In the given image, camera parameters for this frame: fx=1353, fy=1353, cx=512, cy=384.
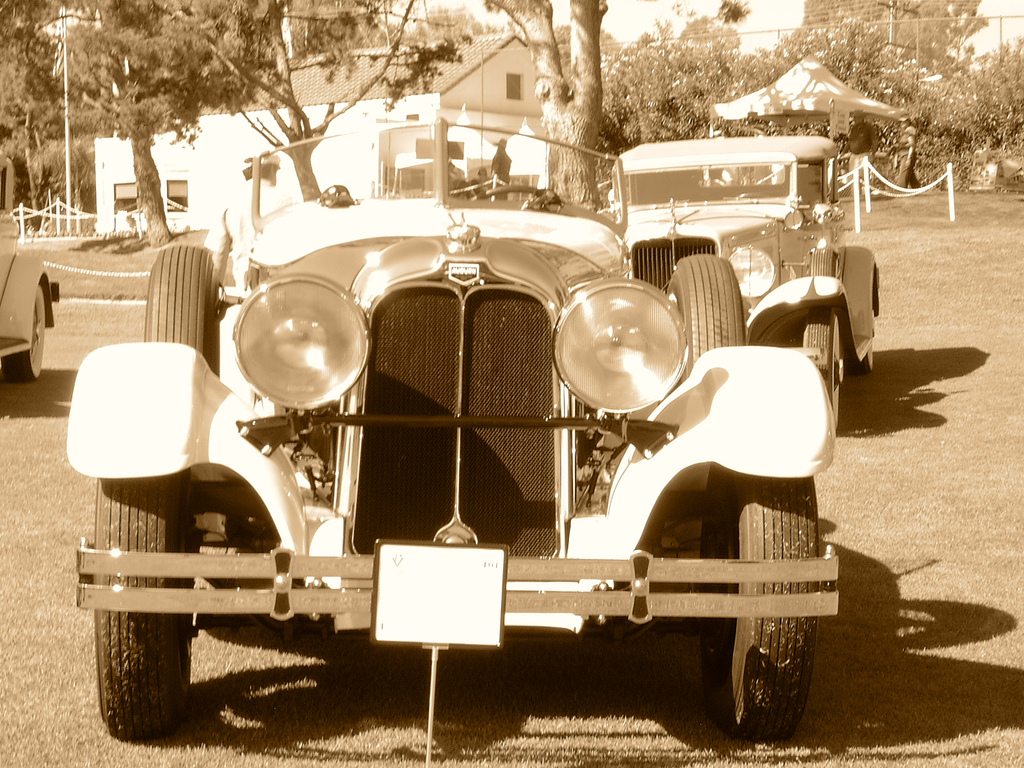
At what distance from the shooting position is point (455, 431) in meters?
3.65

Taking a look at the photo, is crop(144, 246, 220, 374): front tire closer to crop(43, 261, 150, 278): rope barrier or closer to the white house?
crop(43, 261, 150, 278): rope barrier

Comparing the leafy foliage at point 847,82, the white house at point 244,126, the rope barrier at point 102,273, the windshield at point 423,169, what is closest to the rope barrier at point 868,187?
the leafy foliage at point 847,82

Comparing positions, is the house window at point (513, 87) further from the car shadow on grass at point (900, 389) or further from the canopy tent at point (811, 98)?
the car shadow on grass at point (900, 389)

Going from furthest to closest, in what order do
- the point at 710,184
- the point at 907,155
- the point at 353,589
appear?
the point at 907,155, the point at 710,184, the point at 353,589

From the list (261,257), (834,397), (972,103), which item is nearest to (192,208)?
(972,103)

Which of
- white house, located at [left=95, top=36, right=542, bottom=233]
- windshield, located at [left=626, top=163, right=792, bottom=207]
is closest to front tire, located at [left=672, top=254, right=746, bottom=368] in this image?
windshield, located at [left=626, top=163, right=792, bottom=207]

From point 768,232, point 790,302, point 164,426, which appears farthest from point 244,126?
point 164,426

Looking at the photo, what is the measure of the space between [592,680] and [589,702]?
0.75 feet

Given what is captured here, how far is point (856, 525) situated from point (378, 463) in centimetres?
332

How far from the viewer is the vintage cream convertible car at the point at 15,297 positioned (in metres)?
10.9

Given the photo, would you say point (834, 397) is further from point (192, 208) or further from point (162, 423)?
point (192, 208)

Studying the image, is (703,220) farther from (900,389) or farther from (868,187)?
(868,187)

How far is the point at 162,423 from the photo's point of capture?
3.31m

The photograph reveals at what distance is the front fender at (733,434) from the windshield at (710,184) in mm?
6871
